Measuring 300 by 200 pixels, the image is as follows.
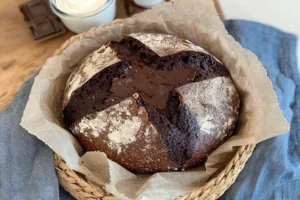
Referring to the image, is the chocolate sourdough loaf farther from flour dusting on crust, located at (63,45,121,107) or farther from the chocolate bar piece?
the chocolate bar piece

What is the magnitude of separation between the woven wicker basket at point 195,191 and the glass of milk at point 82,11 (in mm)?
364

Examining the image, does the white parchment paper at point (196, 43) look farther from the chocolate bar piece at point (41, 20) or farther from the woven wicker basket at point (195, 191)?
the chocolate bar piece at point (41, 20)

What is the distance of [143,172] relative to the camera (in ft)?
3.00

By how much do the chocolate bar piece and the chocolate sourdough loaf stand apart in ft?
0.95

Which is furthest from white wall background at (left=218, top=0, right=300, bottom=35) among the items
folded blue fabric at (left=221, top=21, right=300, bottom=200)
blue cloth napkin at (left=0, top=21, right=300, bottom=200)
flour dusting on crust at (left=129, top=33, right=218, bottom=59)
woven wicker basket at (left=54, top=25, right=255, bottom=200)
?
woven wicker basket at (left=54, top=25, right=255, bottom=200)

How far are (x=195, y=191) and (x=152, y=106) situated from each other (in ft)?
0.54

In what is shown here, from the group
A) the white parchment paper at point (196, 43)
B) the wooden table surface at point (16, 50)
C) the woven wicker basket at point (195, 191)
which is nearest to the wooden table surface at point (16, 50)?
the wooden table surface at point (16, 50)

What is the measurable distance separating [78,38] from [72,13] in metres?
0.14

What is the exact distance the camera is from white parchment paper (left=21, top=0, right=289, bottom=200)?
87 centimetres

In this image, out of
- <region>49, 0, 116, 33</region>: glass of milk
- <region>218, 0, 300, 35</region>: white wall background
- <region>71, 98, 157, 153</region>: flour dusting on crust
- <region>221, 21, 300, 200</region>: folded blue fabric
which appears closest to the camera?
<region>71, 98, 157, 153</region>: flour dusting on crust

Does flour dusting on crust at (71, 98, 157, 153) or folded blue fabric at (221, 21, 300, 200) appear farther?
folded blue fabric at (221, 21, 300, 200)

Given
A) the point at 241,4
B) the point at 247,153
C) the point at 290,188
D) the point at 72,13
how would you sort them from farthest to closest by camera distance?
the point at 241,4 → the point at 72,13 → the point at 290,188 → the point at 247,153

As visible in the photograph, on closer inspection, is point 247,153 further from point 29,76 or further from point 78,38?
point 29,76

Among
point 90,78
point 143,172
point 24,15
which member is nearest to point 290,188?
point 143,172
